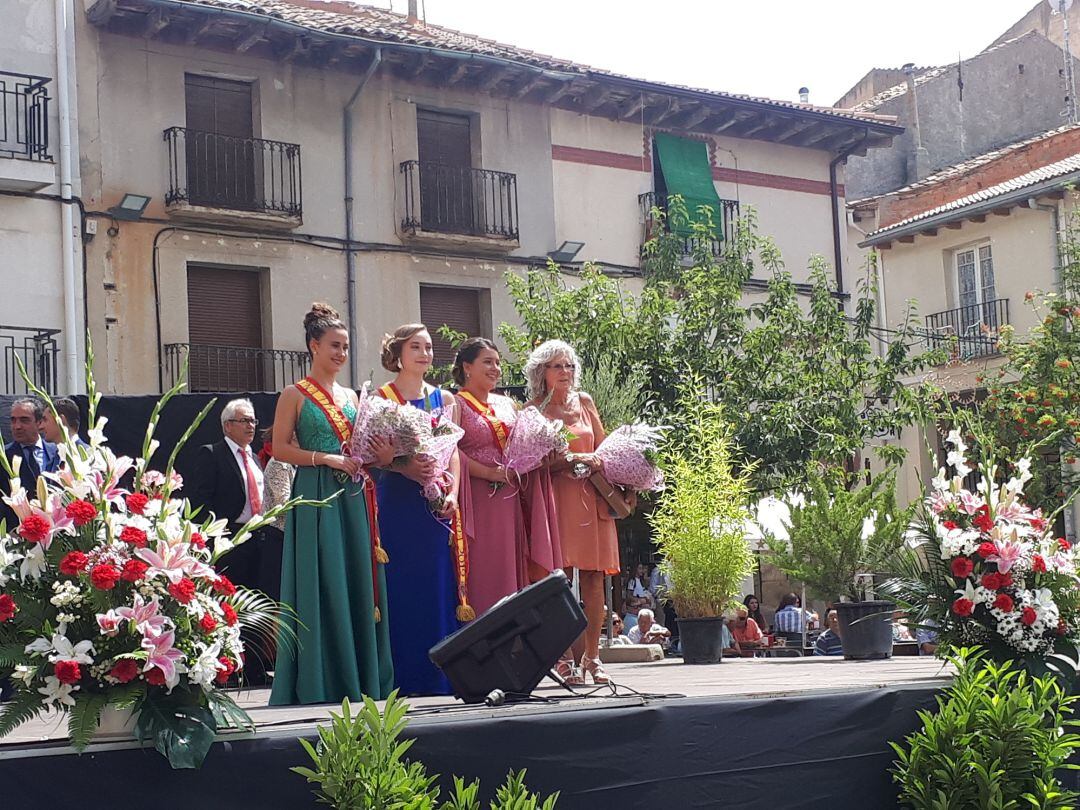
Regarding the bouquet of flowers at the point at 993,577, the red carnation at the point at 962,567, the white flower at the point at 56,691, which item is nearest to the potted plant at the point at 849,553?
the bouquet of flowers at the point at 993,577

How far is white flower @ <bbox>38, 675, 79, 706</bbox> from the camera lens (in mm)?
4027

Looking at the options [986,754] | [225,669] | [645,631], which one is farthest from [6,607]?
[645,631]

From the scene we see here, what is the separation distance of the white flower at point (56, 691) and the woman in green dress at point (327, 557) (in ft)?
6.16

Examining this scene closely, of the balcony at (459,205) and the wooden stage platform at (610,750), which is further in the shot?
the balcony at (459,205)

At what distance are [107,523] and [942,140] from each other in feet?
94.6

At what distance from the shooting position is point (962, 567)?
6.54 m

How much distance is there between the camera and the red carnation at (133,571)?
4.09 meters

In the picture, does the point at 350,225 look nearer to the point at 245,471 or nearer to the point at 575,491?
the point at 245,471

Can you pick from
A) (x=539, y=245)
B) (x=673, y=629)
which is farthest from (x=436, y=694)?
(x=539, y=245)

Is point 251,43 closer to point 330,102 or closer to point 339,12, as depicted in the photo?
point 330,102

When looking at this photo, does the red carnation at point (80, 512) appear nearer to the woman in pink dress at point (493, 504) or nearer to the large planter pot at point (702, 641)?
the woman in pink dress at point (493, 504)

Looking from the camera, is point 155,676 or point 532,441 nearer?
point 155,676

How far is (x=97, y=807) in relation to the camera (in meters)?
4.05

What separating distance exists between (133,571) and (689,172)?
1953 centimetres
